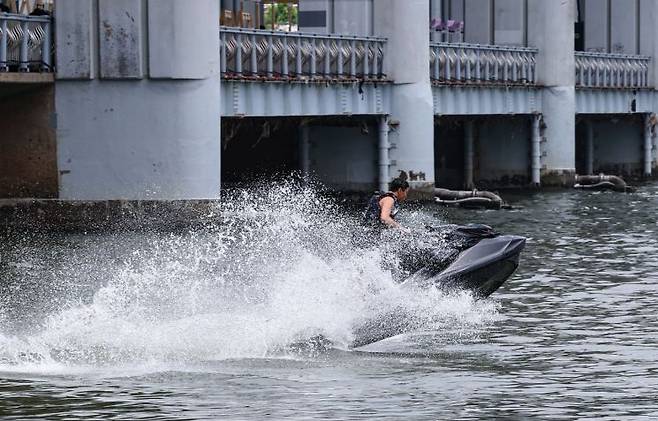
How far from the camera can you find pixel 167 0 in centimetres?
4069

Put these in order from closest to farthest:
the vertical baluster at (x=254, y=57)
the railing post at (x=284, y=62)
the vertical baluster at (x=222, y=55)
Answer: the vertical baluster at (x=222, y=55), the vertical baluster at (x=254, y=57), the railing post at (x=284, y=62)

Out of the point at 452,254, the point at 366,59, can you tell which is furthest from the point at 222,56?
the point at 452,254

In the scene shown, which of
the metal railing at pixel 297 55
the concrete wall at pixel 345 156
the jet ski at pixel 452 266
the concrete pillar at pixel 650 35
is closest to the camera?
the jet ski at pixel 452 266

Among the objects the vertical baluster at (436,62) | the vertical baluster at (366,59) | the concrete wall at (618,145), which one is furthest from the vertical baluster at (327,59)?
the concrete wall at (618,145)

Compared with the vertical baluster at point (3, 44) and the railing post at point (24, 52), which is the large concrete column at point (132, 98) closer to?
the railing post at point (24, 52)

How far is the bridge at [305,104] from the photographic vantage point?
41.1 meters

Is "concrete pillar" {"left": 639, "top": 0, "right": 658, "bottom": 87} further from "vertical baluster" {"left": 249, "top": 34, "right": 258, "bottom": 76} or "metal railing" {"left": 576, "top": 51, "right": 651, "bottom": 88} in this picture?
"vertical baluster" {"left": 249, "top": 34, "right": 258, "bottom": 76}

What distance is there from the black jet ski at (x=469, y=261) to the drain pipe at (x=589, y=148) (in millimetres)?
46308

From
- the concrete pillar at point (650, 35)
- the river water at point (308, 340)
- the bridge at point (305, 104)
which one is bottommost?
the river water at point (308, 340)

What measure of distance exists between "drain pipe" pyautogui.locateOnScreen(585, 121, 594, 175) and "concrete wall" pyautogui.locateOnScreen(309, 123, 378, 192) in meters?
17.8

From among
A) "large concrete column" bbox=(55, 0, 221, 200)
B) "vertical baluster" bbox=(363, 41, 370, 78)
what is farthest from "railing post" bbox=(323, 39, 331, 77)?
"large concrete column" bbox=(55, 0, 221, 200)

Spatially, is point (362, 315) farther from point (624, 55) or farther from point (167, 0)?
point (624, 55)

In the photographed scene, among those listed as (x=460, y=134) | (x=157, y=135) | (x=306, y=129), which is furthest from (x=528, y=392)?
(x=460, y=134)

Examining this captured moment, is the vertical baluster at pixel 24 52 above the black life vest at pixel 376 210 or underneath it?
above
